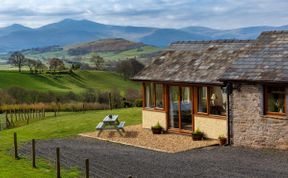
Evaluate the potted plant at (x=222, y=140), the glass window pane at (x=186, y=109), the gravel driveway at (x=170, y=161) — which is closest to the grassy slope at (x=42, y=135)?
the gravel driveway at (x=170, y=161)

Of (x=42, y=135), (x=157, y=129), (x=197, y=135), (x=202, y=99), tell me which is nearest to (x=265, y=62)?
(x=202, y=99)

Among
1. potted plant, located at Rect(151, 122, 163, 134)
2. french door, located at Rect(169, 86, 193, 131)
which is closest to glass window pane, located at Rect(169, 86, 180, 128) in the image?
french door, located at Rect(169, 86, 193, 131)

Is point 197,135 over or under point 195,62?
under

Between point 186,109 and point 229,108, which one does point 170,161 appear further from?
point 186,109

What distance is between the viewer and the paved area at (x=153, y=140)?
2089 centimetres

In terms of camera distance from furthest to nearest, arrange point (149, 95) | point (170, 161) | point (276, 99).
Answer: point (149, 95) → point (276, 99) → point (170, 161)

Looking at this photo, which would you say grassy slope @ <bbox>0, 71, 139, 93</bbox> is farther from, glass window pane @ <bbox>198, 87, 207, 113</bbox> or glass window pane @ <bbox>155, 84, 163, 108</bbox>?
glass window pane @ <bbox>198, 87, 207, 113</bbox>

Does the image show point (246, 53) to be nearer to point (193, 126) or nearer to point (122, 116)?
point (193, 126)

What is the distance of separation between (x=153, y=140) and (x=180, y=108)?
88.8 inches

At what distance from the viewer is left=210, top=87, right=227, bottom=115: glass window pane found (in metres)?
21.6

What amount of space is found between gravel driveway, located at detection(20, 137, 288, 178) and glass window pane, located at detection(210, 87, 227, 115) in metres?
2.17

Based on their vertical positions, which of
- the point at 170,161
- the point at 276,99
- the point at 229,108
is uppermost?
the point at 276,99

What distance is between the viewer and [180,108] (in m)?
23.7

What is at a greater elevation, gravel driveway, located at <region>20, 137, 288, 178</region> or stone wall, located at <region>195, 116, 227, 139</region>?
stone wall, located at <region>195, 116, 227, 139</region>
